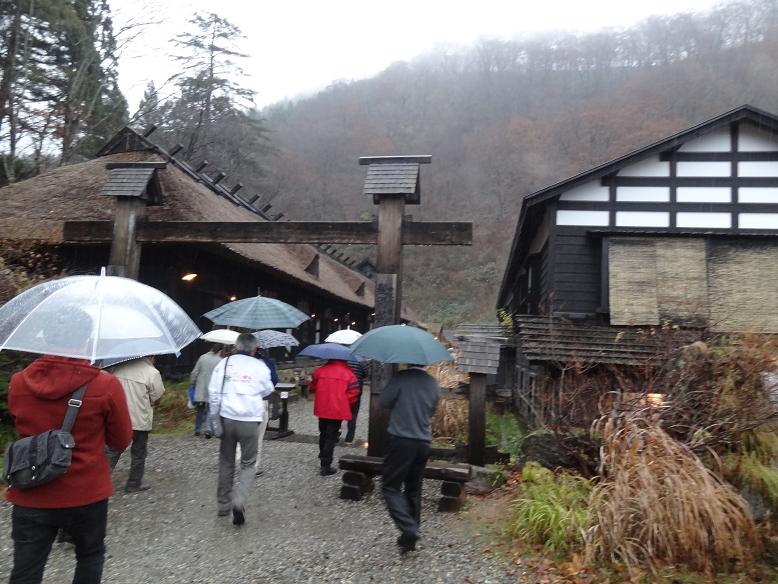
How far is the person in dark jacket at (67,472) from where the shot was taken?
2.66 meters

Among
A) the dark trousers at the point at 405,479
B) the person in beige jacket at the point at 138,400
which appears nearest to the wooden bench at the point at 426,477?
the dark trousers at the point at 405,479

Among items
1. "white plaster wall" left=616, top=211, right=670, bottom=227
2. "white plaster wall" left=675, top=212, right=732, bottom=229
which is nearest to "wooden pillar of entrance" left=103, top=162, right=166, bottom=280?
"white plaster wall" left=616, top=211, right=670, bottom=227

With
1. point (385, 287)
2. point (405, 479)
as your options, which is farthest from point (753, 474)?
point (385, 287)

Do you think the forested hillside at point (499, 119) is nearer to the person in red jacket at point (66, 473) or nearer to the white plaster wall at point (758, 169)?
the white plaster wall at point (758, 169)

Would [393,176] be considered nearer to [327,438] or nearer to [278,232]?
[278,232]

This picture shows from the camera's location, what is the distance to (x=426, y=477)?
531cm

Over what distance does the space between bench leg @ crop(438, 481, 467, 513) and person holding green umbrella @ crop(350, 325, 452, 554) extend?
0.83 metres

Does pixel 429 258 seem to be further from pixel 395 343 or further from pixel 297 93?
pixel 297 93

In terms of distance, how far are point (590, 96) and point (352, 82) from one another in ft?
112

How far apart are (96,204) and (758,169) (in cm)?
1384

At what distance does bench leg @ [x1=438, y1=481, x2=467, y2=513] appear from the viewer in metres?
5.27

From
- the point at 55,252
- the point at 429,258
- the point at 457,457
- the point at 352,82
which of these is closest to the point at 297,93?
the point at 352,82

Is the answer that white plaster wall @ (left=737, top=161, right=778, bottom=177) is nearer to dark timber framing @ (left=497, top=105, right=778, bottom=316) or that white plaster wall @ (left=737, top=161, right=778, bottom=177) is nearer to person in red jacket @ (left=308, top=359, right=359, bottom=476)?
dark timber framing @ (left=497, top=105, right=778, bottom=316)

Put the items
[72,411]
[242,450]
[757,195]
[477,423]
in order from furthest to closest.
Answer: [757,195] → [477,423] → [242,450] → [72,411]
